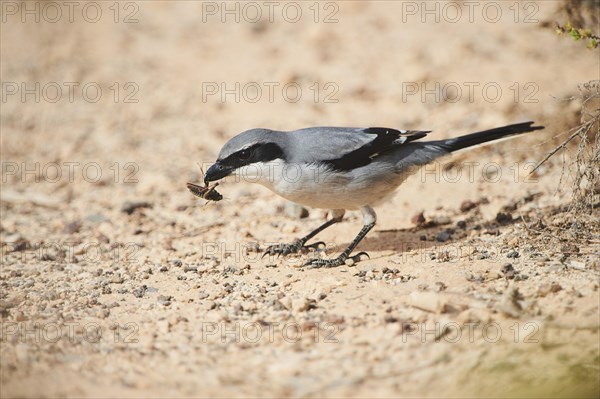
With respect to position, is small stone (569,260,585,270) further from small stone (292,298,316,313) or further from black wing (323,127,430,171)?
small stone (292,298,316,313)

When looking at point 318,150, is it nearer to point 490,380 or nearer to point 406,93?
point 490,380

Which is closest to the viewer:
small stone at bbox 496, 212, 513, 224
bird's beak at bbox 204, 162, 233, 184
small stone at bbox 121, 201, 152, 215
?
bird's beak at bbox 204, 162, 233, 184

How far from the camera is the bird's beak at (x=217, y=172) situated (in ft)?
18.4

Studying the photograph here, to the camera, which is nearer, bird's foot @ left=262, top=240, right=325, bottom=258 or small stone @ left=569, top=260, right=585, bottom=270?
small stone @ left=569, top=260, right=585, bottom=270

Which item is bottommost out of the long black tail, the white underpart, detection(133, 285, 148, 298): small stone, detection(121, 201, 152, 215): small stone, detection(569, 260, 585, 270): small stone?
detection(133, 285, 148, 298): small stone

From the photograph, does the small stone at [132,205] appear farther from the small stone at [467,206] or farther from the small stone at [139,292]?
the small stone at [467,206]

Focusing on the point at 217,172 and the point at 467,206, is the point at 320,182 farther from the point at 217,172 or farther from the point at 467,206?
the point at 467,206

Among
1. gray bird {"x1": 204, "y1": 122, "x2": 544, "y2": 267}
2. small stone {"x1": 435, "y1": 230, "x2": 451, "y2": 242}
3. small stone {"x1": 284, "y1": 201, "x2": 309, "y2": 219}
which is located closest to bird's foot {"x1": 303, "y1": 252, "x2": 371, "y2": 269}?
gray bird {"x1": 204, "y1": 122, "x2": 544, "y2": 267}

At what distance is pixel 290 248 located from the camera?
6188 millimetres

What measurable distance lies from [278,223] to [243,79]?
3978 millimetres

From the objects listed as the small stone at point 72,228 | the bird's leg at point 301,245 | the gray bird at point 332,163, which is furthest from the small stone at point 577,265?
the small stone at point 72,228

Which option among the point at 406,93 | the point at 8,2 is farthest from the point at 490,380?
the point at 8,2

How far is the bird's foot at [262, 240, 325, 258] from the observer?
6.14 metres

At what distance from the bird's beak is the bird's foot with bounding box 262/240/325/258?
867 mm
